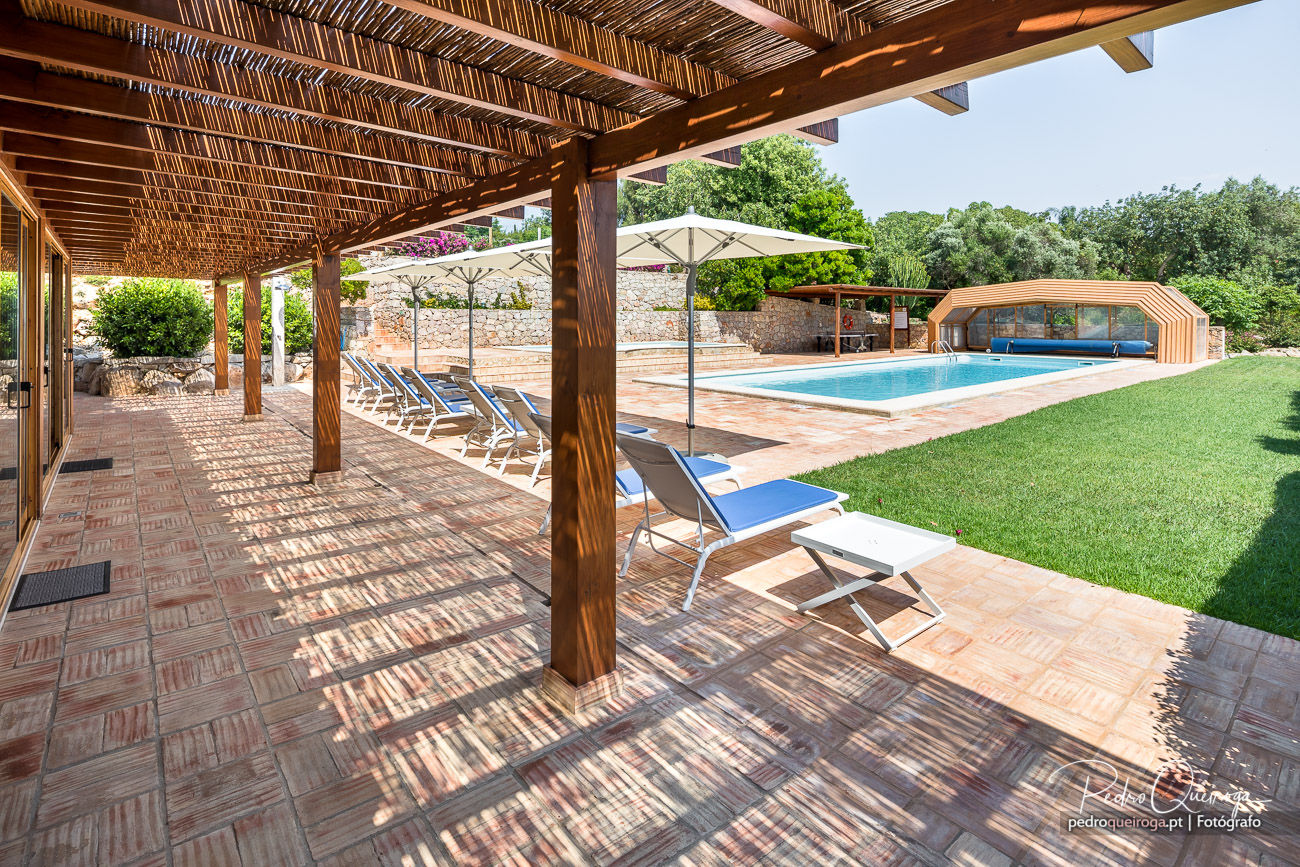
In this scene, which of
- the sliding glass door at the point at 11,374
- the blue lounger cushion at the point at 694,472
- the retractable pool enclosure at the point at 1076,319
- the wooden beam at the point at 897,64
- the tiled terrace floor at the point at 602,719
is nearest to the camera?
the wooden beam at the point at 897,64

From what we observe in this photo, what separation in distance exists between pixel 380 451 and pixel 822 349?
75.6 feet

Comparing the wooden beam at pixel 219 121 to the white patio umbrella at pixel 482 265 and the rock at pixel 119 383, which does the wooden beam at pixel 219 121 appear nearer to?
the white patio umbrella at pixel 482 265

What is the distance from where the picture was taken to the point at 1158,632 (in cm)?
337

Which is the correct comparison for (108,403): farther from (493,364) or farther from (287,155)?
(287,155)

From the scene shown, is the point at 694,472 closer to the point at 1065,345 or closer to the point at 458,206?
the point at 458,206

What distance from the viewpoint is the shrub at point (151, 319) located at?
46.7 feet

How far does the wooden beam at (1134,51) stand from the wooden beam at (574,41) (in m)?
1.11

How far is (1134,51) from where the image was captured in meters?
1.80

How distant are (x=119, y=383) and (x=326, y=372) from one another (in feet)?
33.3

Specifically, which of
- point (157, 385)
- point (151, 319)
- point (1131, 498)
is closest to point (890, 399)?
point (1131, 498)

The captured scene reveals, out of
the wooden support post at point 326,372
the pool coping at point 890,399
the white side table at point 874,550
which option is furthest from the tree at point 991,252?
the white side table at point 874,550

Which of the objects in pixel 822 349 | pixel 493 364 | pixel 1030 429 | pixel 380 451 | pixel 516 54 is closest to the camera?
pixel 516 54

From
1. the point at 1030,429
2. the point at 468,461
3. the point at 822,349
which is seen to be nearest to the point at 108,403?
the point at 468,461

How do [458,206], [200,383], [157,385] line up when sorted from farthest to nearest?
[200,383], [157,385], [458,206]
